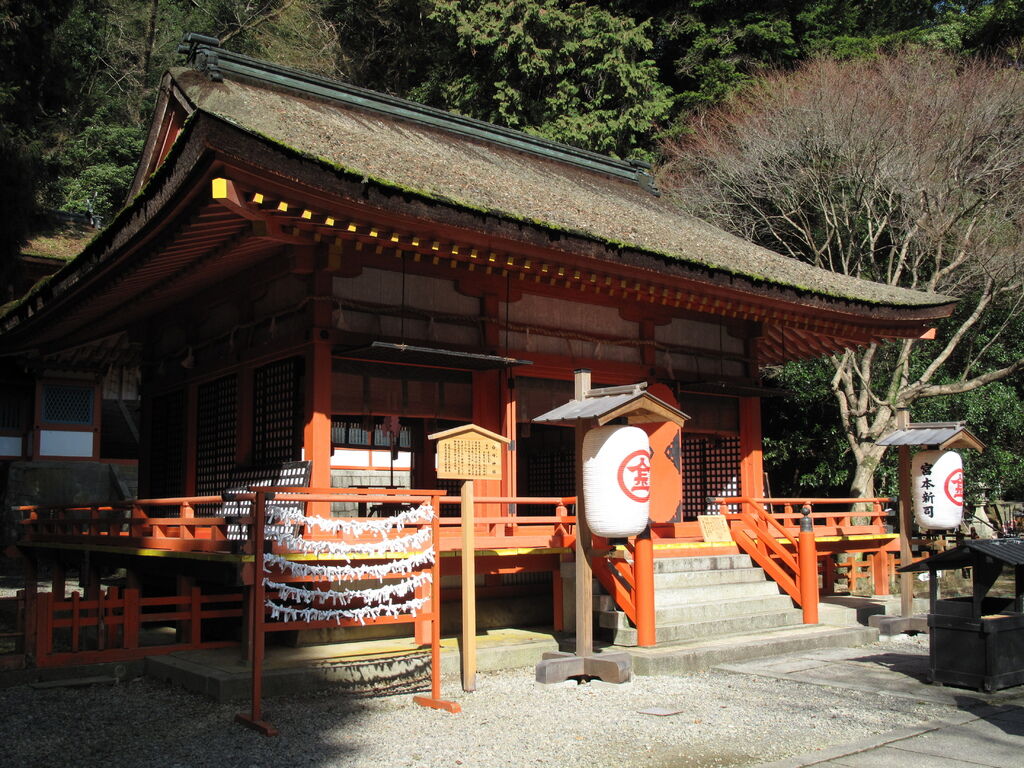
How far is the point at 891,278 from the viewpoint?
61.4 feet

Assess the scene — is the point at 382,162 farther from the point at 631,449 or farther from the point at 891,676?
the point at 891,676

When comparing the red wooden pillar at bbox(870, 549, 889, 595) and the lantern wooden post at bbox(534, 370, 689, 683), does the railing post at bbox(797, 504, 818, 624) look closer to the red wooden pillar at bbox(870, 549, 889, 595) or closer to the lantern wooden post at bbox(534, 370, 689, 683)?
the lantern wooden post at bbox(534, 370, 689, 683)

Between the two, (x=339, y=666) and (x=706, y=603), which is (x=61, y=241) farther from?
(x=706, y=603)

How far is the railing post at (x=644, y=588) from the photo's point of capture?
8352 millimetres

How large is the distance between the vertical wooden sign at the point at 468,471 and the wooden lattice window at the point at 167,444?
6379 mm

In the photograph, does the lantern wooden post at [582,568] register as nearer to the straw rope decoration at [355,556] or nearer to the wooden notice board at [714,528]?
the straw rope decoration at [355,556]

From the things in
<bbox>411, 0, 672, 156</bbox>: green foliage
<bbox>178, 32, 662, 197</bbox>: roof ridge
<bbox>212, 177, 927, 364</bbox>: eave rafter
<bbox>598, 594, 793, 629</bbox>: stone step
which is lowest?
<bbox>598, 594, 793, 629</bbox>: stone step

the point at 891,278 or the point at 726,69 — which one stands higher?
the point at 726,69

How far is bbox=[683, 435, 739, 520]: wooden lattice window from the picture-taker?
43.8 ft

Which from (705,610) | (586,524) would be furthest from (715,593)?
(586,524)

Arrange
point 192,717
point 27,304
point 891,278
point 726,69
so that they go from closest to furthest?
point 192,717 < point 27,304 < point 891,278 < point 726,69

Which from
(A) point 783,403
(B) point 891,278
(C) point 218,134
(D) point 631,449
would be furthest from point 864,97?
(C) point 218,134

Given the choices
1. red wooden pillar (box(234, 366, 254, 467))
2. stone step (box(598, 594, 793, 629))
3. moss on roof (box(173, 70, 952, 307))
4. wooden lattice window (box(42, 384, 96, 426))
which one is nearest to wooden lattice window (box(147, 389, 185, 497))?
red wooden pillar (box(234, 366, 254, 467))

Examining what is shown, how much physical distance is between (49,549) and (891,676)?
9.58m
